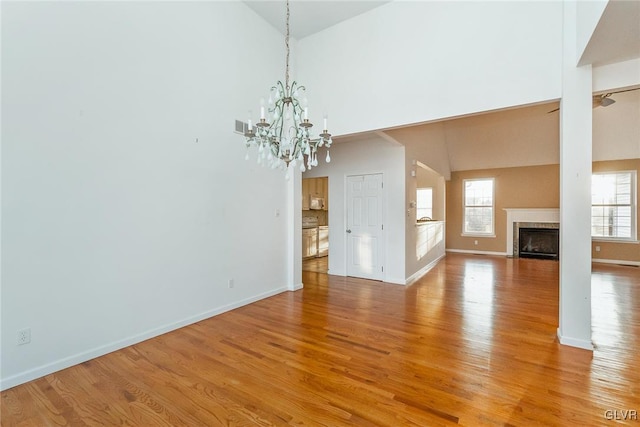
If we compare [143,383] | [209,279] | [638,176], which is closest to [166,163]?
[209,279]

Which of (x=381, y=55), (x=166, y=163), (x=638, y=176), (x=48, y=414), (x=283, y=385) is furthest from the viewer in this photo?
(x=638, y=176)

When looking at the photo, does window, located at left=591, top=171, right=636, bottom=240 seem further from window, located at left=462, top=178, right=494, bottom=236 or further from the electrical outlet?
the electrical outlet

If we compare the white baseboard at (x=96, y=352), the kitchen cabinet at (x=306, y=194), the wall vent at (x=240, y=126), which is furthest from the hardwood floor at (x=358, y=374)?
the kitchen cabinet at (x=306, y=194)

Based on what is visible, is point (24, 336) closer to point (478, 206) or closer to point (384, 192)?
point (384, 192)

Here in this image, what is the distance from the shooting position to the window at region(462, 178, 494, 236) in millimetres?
8969

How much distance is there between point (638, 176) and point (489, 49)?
23.3ft

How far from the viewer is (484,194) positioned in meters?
9.05

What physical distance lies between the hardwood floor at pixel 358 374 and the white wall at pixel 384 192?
1519 millimetres

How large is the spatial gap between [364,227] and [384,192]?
808mm

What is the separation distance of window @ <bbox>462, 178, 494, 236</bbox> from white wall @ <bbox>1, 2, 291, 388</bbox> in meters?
7.66

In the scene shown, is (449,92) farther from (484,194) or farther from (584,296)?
(484,194)

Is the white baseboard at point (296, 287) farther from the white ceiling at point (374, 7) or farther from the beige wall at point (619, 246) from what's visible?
the beige wall at point (619, 246)

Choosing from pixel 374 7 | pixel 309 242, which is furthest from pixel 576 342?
pixel 309 242

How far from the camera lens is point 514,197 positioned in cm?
860
